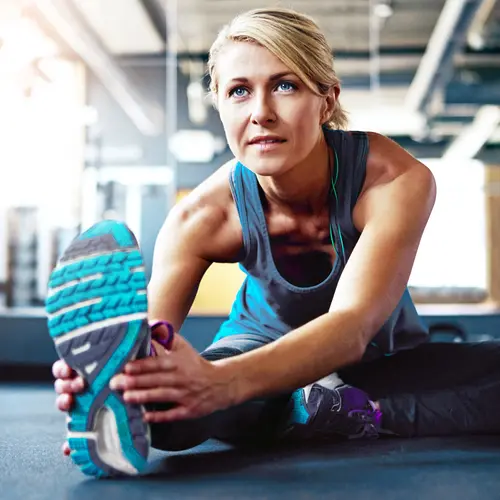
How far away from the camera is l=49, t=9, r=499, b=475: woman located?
2.92ft

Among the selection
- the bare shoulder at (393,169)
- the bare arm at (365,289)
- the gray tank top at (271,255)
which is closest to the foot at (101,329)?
the bare arm at (365,289)

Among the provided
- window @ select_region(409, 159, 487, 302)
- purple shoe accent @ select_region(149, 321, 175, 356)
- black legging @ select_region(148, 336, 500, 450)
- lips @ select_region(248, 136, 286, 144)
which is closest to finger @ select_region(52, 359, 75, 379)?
purple shoe accent @ select_region(149, 321, 175, 356)

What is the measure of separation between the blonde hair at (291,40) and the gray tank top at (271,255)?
0.13 meters

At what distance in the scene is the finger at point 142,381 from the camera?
0.86m

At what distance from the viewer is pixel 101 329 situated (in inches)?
33.9

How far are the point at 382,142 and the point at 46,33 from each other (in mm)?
4322

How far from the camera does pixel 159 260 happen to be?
A: 1.28 metres

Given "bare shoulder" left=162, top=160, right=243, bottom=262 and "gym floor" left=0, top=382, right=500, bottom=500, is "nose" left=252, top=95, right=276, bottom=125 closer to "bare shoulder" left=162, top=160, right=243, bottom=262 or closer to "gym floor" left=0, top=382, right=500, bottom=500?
"bare shoulder" left=162, top=160, right=243, bottom=262

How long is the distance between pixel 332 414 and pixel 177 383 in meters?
0.49

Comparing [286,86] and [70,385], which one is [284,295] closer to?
[286,86]

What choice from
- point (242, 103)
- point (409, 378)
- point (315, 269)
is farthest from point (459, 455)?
point (242, 103)

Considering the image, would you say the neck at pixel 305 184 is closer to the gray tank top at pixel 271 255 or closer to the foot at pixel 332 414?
the gray tank top at pixel 271 255

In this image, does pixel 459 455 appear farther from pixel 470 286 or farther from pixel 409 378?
pixel 470 286

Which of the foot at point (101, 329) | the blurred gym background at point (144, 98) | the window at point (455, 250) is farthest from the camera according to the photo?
the window at point (455, 250)
